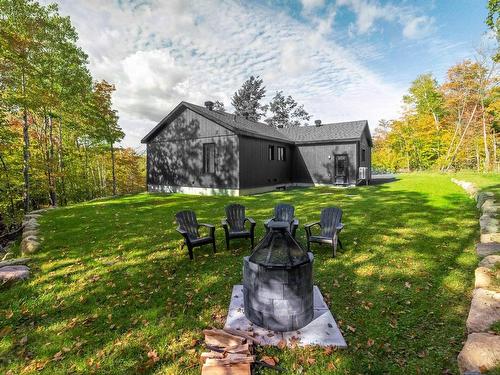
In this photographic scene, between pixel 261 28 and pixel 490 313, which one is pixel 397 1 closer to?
pixel 261 28

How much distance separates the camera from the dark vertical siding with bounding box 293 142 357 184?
19188 mm

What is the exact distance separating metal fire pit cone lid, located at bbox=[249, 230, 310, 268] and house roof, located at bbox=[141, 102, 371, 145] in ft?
40.4

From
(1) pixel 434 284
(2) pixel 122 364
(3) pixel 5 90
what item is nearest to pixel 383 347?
(1) pixel 434 284

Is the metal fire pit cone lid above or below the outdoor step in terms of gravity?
above

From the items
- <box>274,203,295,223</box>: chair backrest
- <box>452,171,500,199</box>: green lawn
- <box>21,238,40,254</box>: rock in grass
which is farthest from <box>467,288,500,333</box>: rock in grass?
<box>21,238,40,254</box>: rock in grass

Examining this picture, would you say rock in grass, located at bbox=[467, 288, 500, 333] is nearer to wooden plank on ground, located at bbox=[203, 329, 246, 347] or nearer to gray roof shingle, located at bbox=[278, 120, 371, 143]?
wooden plank on ground, located at bbox=[203, 329, 246, 347]

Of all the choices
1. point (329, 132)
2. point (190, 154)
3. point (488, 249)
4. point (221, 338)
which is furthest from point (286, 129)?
point (221, 338)

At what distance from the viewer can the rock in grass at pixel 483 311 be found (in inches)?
115

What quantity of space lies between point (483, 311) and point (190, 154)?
16.1 meters

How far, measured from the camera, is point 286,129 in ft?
79.2

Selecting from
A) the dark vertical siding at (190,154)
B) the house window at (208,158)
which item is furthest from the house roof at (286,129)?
the house window at (208,158)

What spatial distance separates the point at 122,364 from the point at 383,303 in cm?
359

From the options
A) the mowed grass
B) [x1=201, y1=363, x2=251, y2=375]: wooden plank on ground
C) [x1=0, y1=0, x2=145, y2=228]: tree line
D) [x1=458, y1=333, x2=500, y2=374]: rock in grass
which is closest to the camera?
[x1=458, y1=333, x2=500, y2=374]: rock in grass

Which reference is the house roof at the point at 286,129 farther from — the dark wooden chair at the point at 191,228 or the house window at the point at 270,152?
the dark wooden chair at the point at 191,228
